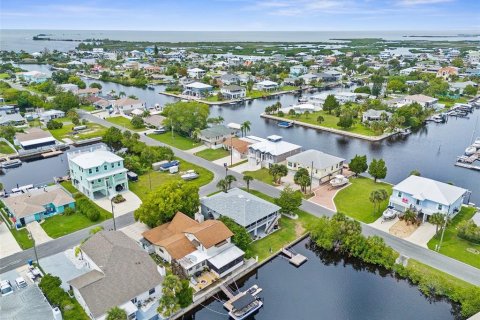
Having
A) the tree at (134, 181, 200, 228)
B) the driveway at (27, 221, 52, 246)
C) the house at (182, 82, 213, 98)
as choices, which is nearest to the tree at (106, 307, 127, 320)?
the tree at (134, 181, 200, 228)

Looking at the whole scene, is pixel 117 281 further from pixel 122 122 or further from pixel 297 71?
pixel 297 71

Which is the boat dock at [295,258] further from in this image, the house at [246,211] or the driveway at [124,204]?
the driveway at [124,204]

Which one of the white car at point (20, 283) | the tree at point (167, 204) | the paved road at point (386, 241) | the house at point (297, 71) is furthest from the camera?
the house at point (297, 71)

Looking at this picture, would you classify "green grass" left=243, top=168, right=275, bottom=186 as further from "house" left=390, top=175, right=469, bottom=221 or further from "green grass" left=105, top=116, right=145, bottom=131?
"green grass" left=105, top=116, right=145, bottom=131

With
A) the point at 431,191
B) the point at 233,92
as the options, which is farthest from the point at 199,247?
the point at 233,92

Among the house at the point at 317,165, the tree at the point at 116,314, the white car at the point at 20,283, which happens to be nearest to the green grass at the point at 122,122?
the house at the point at 317,165

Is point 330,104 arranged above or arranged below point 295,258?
above

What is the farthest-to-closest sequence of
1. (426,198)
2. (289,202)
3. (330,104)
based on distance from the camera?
(330,104)
(289,202)
(426,198)

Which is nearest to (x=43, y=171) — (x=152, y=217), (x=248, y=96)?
(x=152, y=217)
